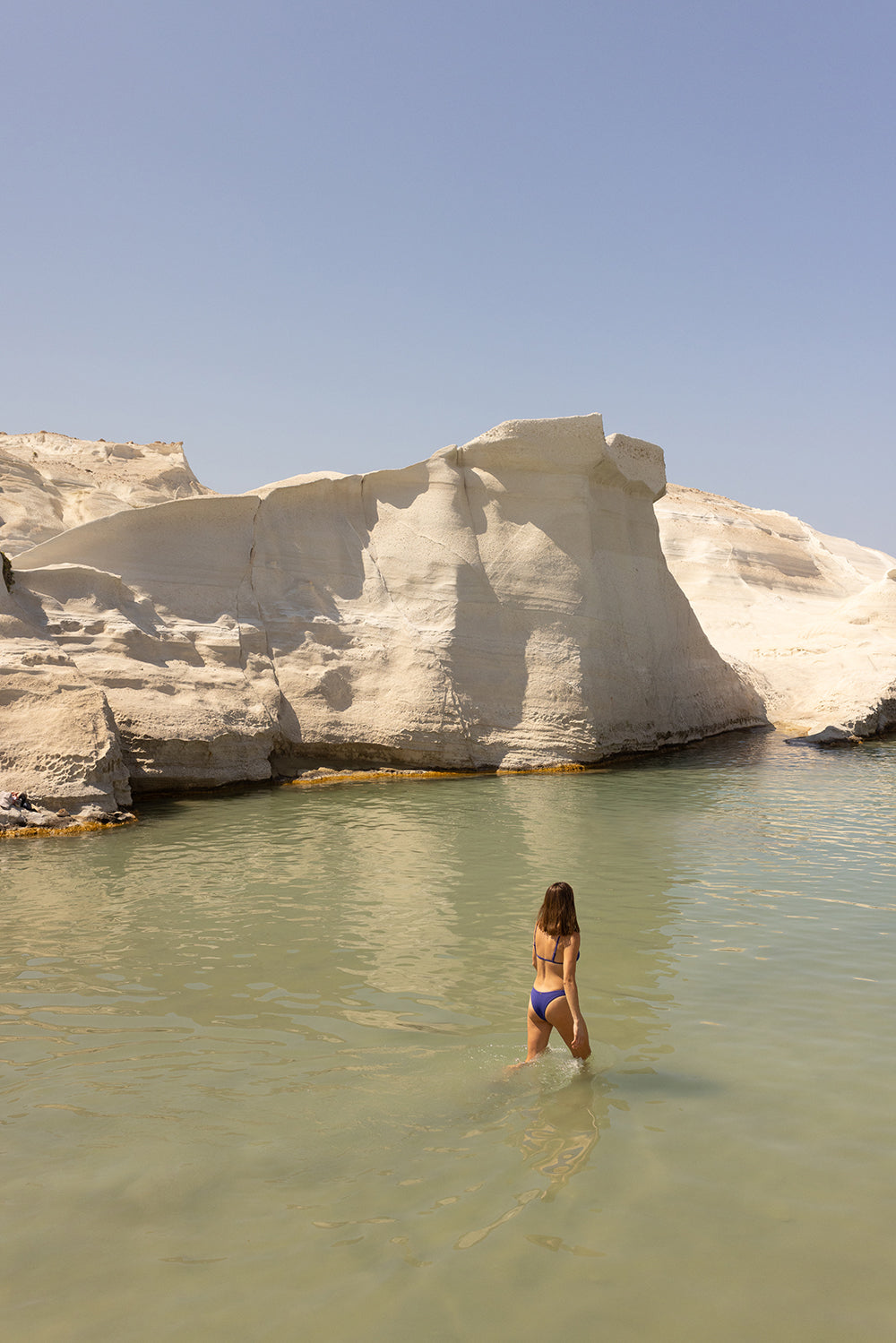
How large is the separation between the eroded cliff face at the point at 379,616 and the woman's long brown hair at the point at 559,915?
9087 mm

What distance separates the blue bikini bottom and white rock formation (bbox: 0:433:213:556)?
→ 17.7 meters

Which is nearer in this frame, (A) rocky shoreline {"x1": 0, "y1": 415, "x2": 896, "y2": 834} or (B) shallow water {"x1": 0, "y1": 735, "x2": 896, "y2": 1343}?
(B) shallow water {"x1": 0, "y1": 735, "x2": 896, "y2": 1343}

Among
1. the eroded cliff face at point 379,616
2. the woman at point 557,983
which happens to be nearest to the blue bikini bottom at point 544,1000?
the woman at point 557,983

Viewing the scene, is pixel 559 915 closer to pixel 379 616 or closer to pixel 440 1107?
pixel 440 1107

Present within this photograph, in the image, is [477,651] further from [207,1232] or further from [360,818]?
[207,1232]

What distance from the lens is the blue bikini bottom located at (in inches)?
171

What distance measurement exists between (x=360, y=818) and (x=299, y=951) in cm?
472

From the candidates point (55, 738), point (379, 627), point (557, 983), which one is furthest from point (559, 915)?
point (379, 627)

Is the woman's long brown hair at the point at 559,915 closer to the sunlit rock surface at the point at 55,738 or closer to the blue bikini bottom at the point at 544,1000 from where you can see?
the blue bikini bottom at the point at 544,1000

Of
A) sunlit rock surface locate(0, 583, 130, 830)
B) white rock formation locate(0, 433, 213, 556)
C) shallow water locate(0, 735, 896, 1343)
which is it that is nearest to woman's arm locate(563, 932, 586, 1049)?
shallow water locate(0, 735, 896, 1343)

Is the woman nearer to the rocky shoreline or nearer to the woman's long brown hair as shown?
the woman's long brown hair

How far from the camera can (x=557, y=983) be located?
14.3 ft

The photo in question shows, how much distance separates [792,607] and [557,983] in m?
29.5

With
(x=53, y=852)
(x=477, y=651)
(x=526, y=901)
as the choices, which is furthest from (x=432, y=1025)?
(x=477, y=651)
